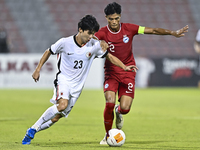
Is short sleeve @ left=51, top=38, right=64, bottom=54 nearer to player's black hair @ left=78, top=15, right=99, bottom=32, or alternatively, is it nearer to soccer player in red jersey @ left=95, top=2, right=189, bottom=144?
player's black hair @ left=78, top=15, right=99, bottom=32

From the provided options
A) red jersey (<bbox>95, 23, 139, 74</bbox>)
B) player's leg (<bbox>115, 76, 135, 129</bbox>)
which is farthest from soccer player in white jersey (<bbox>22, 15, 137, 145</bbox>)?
player's leg (<bbox>115, 76, 135, 129</bbox>)

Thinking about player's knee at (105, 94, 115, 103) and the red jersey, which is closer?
player's knee at (105, 94, 115, 103)

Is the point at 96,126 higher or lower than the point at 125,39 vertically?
lower

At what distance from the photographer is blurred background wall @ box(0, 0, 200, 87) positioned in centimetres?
2441

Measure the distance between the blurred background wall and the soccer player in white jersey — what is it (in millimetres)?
17646

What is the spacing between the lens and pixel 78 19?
25531mm

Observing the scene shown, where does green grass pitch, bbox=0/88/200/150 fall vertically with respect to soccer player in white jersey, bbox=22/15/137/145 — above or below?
below

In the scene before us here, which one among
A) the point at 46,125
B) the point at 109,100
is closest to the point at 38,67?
the point at 46,125

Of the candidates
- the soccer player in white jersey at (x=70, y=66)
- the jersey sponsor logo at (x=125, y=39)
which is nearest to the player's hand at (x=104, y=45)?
the soccer player in white jersey at (x=70, y=66)

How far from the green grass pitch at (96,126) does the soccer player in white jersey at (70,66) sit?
1.40 feet

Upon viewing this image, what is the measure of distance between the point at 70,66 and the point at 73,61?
9 centimetres

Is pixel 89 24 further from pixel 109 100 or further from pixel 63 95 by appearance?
pixel 109 100

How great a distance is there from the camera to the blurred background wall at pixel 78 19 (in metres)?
24.4

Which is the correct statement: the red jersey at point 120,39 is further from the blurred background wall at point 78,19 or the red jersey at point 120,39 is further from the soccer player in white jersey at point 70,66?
the blurred background wall at point 78,19
